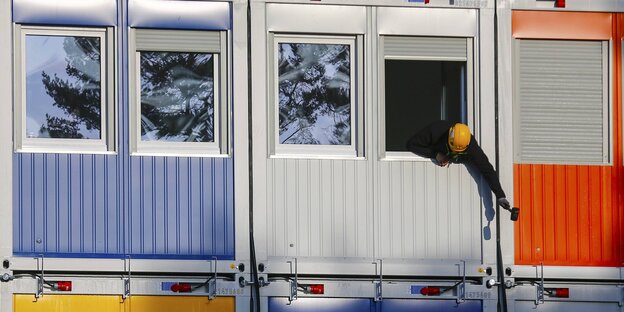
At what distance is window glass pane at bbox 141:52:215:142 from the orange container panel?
8.98 ft

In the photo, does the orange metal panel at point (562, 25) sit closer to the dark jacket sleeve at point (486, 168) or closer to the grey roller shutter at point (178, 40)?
the dark jacket sleeve at point (486, 168)

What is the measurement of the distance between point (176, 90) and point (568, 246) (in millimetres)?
3693

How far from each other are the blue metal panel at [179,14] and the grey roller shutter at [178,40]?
0.20ft

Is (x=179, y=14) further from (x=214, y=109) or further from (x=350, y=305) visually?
(x=350, y=305)

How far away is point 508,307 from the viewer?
42.0 ft

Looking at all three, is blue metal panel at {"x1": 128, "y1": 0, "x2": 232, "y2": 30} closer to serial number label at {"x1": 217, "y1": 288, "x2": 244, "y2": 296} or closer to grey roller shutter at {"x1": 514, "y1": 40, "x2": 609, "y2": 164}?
serial number label at {"x1": 217, "y1": 288, "x2": 244, "y2": 296}

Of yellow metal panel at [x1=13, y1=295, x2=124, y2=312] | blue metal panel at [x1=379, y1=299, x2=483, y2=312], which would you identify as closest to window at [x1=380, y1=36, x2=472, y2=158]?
blue metal panel at [x1=379, y1=299, x2=483, y2=312]

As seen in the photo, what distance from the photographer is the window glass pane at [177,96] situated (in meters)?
12.7

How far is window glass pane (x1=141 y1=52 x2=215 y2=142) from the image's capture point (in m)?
12.7

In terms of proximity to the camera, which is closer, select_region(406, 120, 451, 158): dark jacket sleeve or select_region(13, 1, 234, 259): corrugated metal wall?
select_region(13, 1, 234, 259): corrugated metal wall

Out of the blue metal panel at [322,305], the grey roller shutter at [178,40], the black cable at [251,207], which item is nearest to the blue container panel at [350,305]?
the blue metal panel at [322,305]

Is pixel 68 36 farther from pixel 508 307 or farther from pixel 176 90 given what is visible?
pixel 508 307

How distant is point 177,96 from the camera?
12.8 metres

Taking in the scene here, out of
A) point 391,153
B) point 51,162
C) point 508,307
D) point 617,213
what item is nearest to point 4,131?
point 51,162
